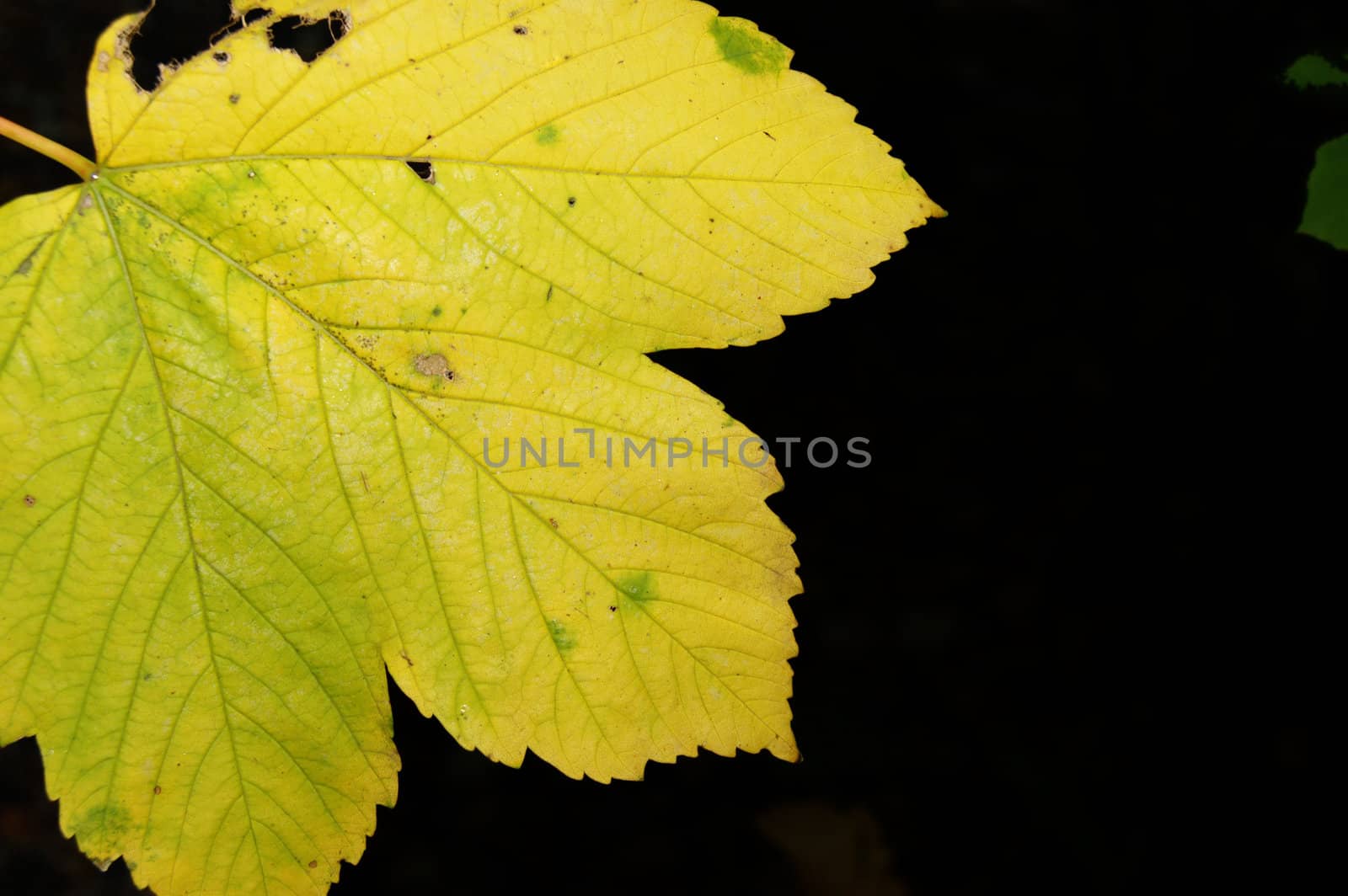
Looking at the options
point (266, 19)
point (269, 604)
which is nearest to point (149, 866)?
point (269, 604)

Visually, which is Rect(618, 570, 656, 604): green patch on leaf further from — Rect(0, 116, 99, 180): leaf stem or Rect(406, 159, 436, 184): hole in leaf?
Rect(0, 116, 99, 180): leaf stem

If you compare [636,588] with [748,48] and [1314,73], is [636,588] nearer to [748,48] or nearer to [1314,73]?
[748,48]

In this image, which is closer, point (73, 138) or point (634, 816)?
point (73, 138)

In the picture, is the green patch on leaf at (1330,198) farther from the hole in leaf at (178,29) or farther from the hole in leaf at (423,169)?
the hole in leaf at (178,29)

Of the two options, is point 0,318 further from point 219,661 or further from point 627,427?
point 627,427

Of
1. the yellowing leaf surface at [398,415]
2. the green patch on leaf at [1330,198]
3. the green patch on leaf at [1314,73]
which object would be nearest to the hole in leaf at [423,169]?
the yellowing leaf surface at [398,415]

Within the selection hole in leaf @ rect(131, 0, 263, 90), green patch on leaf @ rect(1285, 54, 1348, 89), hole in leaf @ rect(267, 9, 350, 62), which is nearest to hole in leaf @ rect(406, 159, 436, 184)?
hole in leaf @ rect(267, 9, 350, 62)

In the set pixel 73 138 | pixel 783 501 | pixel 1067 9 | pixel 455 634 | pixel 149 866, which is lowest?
pixel 149 866
